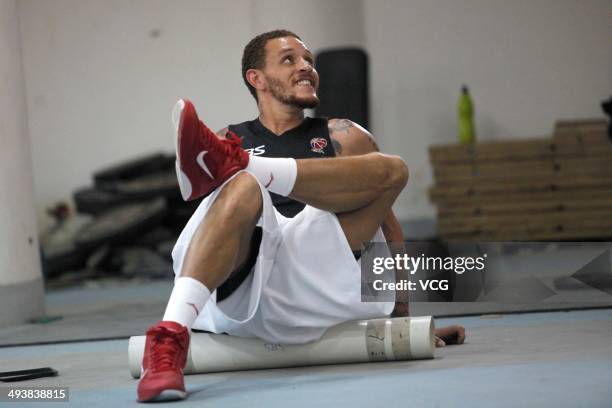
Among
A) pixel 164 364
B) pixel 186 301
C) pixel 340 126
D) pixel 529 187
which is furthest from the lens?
pixel 529 187

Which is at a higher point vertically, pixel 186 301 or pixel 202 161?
pixel 202 161

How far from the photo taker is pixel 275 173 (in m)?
2.90

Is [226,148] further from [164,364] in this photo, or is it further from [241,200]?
[164,364]

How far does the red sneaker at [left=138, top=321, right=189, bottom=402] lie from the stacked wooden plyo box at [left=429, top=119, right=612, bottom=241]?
6.31 meters

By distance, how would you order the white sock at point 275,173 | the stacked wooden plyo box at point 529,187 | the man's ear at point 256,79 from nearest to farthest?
the white sock at point 275,173 < the man's ear at point 256,79 < the stacked wooden plyo box at point 529,187

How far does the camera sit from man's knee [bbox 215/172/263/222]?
284 centimetres

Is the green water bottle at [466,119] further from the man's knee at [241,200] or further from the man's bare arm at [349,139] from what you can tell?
the man's knee at [241,200]

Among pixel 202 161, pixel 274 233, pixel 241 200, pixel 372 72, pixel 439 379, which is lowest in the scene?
pixel 439 379

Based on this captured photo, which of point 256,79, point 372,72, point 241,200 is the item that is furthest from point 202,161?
point 372,72

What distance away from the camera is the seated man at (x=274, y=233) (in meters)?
2.78

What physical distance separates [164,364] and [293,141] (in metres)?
1.22

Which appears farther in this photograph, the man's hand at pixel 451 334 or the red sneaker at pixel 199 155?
the man's hand at pixel 451 334

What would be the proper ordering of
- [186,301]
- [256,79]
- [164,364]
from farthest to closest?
[256,79]
[186,301]
[164,364]

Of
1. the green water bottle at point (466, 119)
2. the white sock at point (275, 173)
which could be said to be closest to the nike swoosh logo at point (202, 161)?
the white sock at point (275, 173)
